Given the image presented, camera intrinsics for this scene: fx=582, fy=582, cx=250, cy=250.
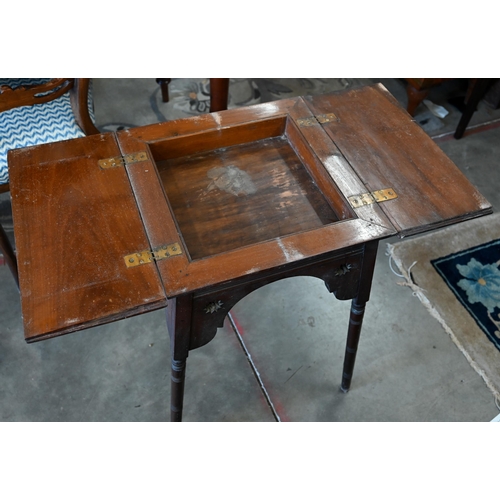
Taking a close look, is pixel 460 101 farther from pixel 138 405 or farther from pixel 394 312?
pixel 138 405

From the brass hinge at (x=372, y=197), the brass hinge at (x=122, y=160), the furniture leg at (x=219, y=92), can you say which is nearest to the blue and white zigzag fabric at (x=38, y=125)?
the brass hinge at (x=122, y=160)

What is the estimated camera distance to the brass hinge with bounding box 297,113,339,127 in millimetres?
1648

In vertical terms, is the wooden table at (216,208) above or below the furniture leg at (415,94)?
above

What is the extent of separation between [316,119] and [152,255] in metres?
0.67

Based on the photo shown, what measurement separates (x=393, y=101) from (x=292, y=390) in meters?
0.99

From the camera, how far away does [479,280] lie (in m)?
2.28

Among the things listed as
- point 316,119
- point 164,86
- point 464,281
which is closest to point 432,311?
point 464,281

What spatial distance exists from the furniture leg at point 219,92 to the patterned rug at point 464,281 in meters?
0.92

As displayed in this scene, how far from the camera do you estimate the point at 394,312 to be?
2189 millimetres

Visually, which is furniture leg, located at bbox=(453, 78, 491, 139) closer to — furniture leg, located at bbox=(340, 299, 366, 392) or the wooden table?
the wooden table

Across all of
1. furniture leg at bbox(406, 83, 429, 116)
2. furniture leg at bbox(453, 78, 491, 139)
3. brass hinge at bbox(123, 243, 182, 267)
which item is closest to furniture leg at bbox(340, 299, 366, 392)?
brass hinge at bbox(123, 243, 182, 267)

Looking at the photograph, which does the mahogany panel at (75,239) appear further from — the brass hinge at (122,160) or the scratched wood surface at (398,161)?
the scratched wood surface at (398,161)

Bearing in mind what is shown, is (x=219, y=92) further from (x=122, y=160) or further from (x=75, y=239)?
(x=75, y=239)

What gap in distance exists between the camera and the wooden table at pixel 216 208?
1.26 m
